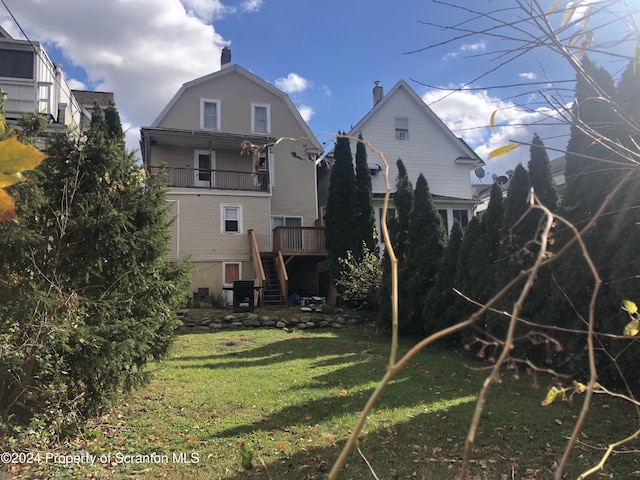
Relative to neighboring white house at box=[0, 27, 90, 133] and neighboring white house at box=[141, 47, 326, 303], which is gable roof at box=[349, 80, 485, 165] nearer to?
neighboring white house at box=[141, 47, 326, 303]

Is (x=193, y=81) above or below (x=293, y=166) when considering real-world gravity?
above

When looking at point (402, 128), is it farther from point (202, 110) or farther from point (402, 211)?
point (402, 211)

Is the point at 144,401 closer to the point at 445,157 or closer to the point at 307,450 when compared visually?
the point at 307,450

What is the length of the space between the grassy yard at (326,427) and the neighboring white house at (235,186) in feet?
32.2

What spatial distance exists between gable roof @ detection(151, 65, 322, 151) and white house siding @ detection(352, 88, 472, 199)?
308 cm

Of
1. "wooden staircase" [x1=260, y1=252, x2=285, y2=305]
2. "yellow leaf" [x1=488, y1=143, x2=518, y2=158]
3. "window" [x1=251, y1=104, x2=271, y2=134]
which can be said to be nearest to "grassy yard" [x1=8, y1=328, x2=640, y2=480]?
"yellow leaf" [x1=488, y1=143, x2=518, y2=158]

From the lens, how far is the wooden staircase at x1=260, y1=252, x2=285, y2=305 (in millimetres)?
17500

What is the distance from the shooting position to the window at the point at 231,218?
19.9 m

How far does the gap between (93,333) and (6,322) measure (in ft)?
2.64

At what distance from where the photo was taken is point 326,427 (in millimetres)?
5270

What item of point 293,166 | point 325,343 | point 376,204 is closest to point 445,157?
point 376,204

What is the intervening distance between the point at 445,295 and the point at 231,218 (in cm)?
1172

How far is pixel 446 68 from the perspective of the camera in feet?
8.20

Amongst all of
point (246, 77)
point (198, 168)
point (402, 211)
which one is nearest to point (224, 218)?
point (198, 168)
